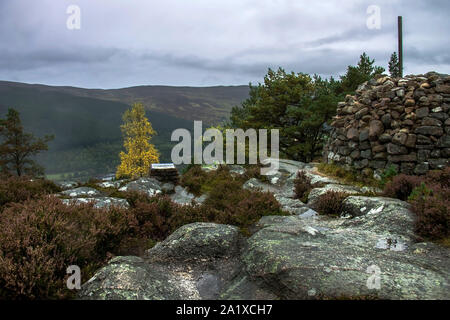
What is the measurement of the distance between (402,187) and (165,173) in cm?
1008

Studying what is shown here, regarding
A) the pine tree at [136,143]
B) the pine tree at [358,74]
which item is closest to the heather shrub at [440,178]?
the pine tree at [358,74]

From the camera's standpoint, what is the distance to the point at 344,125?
13.6 metres

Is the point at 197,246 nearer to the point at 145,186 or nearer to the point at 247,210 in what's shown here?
the point at 247,210

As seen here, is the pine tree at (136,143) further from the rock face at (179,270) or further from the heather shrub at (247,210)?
the rock face at (179,270)

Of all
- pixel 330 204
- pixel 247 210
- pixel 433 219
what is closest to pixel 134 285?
pixel 247 210

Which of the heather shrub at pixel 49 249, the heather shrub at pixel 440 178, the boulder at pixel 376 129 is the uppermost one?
the boulder at pixel 376 129

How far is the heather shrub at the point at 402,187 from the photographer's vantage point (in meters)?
7.27

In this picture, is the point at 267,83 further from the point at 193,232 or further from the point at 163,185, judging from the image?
the point at 193,232

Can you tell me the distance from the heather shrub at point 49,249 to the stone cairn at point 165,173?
30.3ft

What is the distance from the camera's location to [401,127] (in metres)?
11.1

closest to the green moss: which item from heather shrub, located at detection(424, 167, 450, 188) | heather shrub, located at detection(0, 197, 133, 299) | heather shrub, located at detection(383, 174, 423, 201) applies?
heather shrub, located at detection(424, 167, 450, 188)

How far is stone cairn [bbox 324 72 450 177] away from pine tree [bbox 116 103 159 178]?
97.8ft
